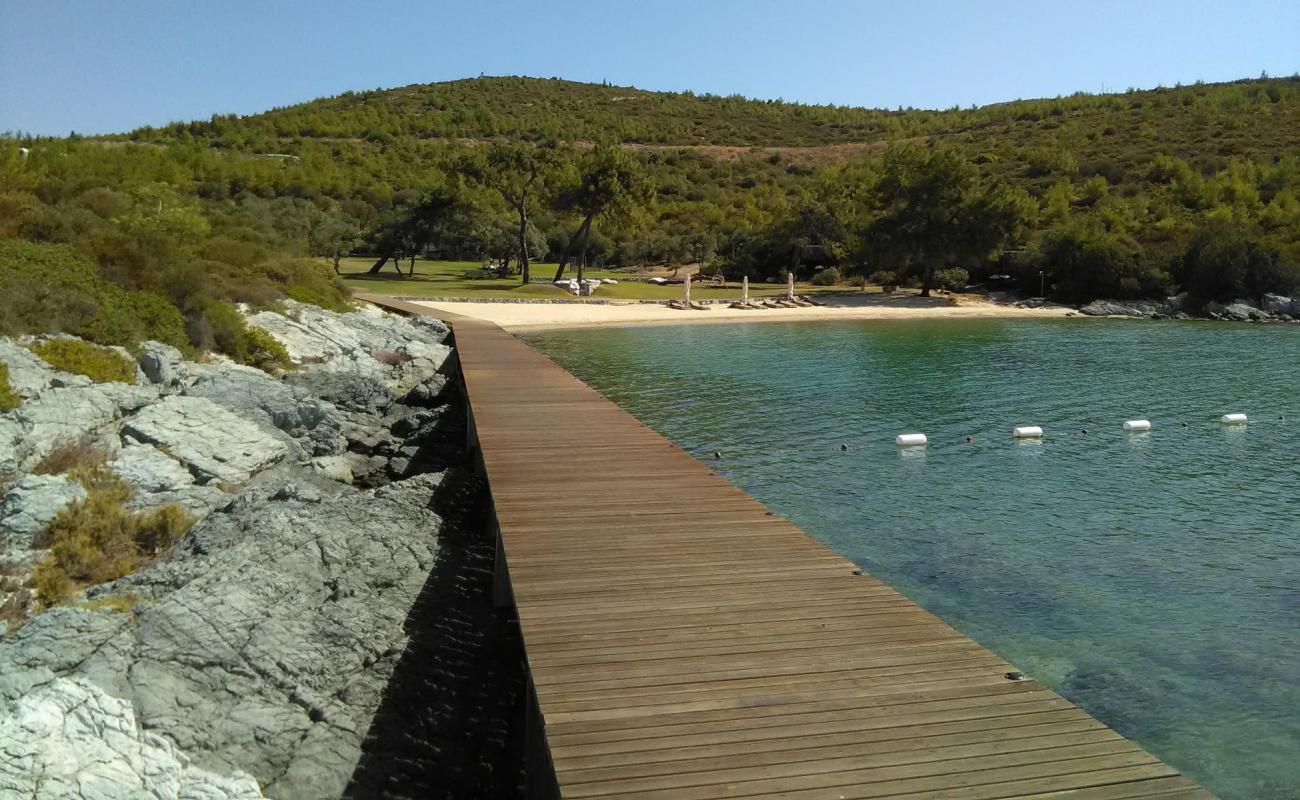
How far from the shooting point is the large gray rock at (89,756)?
4504mm

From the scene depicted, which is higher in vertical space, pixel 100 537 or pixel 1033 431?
pixel 100 537

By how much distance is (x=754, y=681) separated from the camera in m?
4.79

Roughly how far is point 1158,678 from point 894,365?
20980mm

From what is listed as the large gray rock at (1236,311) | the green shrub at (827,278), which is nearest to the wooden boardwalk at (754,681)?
the large gray rock at (1236,311)

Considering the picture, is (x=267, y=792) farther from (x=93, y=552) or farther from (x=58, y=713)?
(x=93, y=552)

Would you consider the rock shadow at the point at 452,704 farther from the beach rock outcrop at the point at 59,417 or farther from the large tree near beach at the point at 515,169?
the large tree near beach at the point at 515,169

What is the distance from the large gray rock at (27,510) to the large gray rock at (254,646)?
128 centimetres

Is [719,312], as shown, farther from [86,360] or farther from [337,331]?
[86,360]

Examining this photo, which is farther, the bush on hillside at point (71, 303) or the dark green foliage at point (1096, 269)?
the dark green foliage at point (1096, 269)

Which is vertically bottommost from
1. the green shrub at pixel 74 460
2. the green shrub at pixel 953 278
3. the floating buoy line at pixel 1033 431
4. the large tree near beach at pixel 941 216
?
the floating buoy line at pixel 1033 431

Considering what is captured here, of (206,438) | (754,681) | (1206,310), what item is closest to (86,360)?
(206,438)

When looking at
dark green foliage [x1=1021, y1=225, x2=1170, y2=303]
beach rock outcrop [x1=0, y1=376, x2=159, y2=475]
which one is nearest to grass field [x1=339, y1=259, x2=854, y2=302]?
dark green foliage [x1=1021, y1=225, x2=1170, y2=303]

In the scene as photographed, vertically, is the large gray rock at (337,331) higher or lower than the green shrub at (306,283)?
lower

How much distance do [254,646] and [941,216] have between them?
48751 mm
